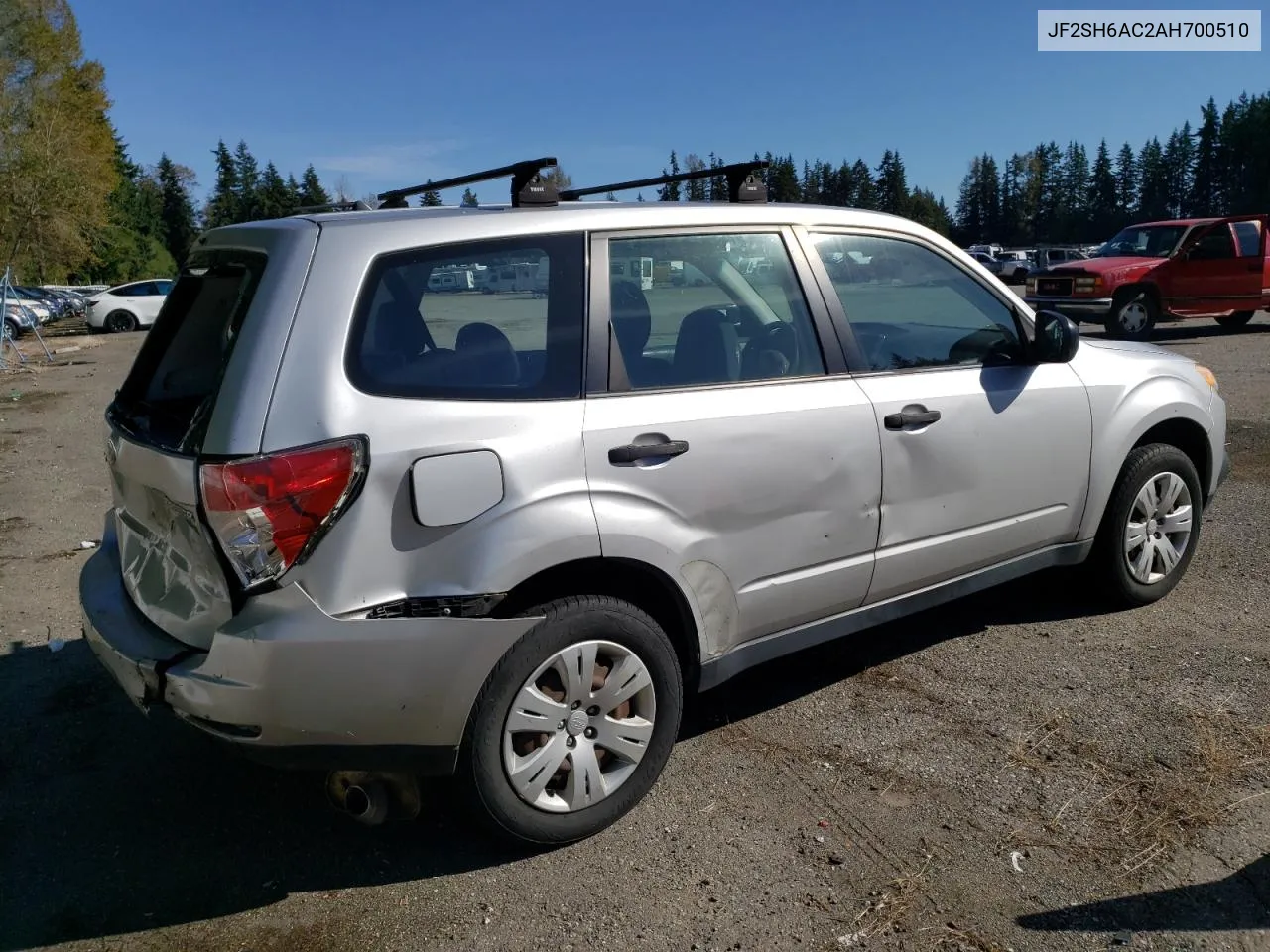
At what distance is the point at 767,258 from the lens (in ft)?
12.0

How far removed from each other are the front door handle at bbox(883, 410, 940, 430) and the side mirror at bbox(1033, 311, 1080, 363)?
2.29 ft

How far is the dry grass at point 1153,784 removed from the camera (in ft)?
9.97

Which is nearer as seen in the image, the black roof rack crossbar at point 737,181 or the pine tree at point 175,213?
the black roof rack crossbar at point 737,181

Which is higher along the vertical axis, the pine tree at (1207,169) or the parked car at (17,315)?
→ the pine tree at (1207,169)

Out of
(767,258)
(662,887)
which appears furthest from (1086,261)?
(662,887)

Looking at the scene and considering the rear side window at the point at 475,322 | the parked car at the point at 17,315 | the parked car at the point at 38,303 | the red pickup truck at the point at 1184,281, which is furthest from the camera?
the parked car at the point at 38,303

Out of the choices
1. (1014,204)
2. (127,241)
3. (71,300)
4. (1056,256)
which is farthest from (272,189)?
(1014,204)

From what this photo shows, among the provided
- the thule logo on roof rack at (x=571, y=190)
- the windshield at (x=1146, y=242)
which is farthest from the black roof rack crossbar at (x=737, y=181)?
the windshield at (x=1146, y=242)

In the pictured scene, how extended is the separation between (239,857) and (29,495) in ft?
20.6

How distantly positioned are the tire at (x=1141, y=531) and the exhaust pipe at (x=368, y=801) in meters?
3.39

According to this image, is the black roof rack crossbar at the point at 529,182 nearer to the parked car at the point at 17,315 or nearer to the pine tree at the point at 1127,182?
the parked car at the point at 17,315

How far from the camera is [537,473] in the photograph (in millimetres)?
2879

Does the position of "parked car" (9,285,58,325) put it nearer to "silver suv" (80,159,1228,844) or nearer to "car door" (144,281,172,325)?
"car door" (144,281,172,325)

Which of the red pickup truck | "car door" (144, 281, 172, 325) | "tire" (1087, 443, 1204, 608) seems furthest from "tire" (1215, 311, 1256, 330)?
"car door" (144, 281, 172, 325)
